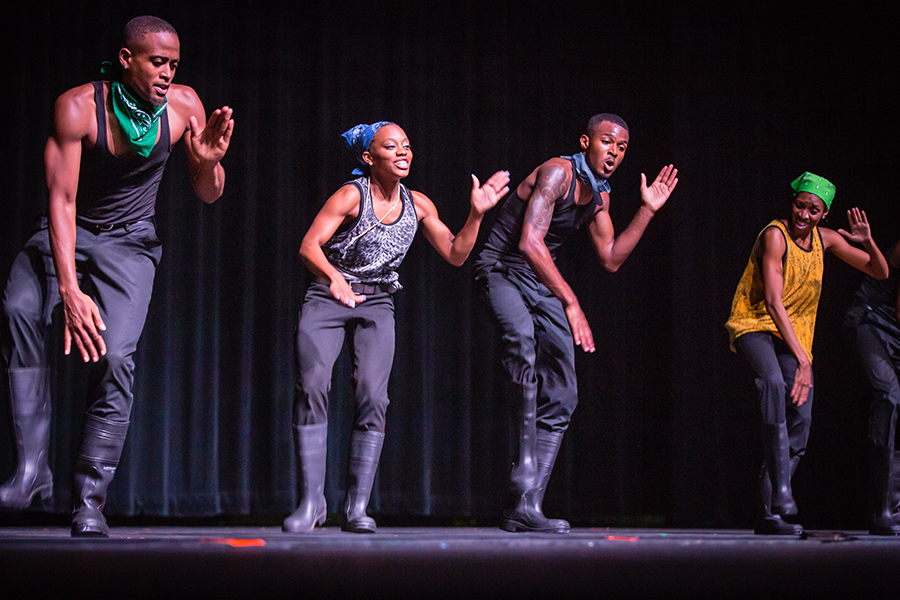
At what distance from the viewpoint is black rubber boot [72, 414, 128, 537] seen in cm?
284

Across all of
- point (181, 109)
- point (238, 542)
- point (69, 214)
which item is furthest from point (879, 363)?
point (69, 214)

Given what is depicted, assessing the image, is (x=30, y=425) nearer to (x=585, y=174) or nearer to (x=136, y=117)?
(x=136, y=117)

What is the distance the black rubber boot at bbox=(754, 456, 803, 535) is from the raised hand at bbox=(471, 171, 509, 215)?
1.60m

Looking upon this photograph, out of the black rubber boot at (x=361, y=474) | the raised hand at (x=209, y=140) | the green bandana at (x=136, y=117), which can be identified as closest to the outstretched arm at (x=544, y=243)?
the black rubber boot at (x=361, y=474)

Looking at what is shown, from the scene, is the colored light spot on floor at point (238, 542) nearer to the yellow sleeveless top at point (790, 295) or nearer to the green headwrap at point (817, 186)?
the yellow sleeveless top at point (790, 295)

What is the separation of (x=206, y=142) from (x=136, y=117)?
253mm

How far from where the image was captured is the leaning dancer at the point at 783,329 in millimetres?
3539

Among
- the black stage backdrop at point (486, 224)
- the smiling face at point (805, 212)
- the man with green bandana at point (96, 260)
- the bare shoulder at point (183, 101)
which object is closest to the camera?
the man with green bandana at point (96, 260)

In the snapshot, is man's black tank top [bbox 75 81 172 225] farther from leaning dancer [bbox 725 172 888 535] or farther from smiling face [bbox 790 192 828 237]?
smiling face [bbox 790 192 828 237]

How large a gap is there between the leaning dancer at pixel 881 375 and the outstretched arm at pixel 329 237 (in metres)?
2.36

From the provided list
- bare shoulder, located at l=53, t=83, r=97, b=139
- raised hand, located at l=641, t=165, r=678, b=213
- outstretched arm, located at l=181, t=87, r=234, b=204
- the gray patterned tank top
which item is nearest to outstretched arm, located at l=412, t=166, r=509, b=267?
the gray patterned tank top

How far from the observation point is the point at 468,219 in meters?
3.37

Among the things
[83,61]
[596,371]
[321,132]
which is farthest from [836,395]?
[83,61]

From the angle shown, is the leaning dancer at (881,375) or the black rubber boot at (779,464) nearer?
the black rubber boot at (779,464)
